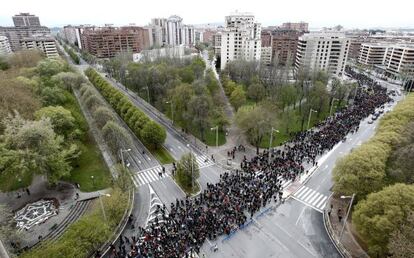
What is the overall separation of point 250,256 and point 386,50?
137m

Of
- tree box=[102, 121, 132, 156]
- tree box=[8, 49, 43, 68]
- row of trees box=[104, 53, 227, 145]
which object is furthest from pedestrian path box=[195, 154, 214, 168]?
tree box=[8, 49, 43, 68]

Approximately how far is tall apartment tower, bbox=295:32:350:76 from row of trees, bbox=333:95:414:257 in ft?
215

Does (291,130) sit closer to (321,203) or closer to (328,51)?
(321,203)

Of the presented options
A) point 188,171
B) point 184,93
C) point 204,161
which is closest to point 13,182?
point 188,171

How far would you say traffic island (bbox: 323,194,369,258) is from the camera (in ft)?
82.0

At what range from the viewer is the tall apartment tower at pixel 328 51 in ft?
318

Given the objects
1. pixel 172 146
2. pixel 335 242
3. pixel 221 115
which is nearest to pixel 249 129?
pixel 221 115

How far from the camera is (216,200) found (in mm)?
31328

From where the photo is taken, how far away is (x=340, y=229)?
27.9 m

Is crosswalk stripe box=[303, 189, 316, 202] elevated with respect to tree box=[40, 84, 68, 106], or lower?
lower

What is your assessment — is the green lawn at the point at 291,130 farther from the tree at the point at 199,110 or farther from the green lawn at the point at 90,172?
the green lawn at the point at 90,172

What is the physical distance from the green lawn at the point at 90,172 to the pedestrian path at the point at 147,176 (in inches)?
162

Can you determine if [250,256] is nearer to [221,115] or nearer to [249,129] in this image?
[249,129]

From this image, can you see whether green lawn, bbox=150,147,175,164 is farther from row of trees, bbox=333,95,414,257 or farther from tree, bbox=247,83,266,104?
tree, bbox=247,83,266,104
